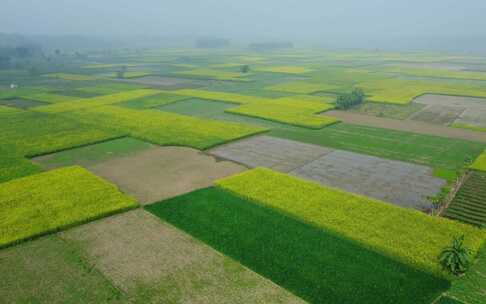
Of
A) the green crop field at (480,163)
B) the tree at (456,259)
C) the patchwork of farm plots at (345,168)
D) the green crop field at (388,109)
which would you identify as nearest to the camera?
the tree at (456,259)

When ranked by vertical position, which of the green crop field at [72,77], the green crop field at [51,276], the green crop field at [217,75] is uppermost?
the green crop field at [217,75]

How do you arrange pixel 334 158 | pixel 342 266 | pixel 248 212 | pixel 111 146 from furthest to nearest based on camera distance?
pixel 111 146 < pixel 334 158 < pixel 248 212 < pixel 342 266

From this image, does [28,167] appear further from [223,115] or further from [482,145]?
[482,145]

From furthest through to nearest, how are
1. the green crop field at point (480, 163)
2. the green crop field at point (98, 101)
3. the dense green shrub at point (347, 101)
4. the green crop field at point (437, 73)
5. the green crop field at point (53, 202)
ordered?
the green crop field at point (437, 73)
the dense green shrub at point (347, 101)
the green crop field at point (98, 101)
the green crop field at point (480, 163)
the green crop field at point (53, 202)

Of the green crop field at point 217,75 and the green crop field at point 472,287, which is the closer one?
the green crop field at point 472,287

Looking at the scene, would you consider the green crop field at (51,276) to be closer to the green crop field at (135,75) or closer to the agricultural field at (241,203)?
the agricultural field at (241,203)

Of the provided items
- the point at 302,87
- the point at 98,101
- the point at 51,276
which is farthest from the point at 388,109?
the point at 51,276

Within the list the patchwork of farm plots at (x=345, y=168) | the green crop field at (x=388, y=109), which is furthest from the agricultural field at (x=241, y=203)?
the green crop field at (x=388, y=109)

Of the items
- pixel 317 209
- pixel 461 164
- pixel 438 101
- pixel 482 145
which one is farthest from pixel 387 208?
pixel 438 101
